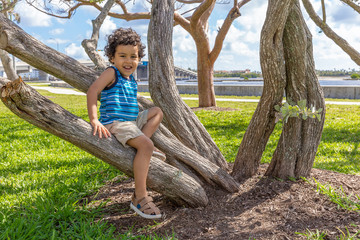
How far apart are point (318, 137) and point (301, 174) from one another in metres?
0.42

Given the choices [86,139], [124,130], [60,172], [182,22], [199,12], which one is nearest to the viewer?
[86,139]

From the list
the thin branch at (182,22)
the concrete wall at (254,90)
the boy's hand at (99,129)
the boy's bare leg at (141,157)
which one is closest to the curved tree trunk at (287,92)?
the boy's bare leg at (141,157)

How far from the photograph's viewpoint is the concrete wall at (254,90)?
17.0 m

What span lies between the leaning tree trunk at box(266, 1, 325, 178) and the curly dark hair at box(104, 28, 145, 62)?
146cm

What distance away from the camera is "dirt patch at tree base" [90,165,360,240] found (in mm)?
2672

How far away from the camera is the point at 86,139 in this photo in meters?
2.54

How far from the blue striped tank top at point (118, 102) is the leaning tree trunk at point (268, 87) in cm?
133

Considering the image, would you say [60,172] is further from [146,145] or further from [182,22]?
[182,22]

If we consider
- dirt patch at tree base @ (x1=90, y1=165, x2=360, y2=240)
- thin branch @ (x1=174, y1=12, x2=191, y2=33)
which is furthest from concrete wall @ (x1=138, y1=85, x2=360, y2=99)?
dirt patch at tree base @ (x1=90, y1=165, x2=360, y2=240)

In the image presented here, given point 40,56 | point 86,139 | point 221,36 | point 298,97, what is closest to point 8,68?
point 221,36

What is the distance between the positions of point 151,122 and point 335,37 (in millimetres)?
3911

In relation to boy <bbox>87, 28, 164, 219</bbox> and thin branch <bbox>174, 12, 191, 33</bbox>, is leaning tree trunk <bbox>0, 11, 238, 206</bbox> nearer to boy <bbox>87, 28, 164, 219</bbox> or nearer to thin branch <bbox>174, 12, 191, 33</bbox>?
boy <bbox>87, 28, 164, 219</bbox>

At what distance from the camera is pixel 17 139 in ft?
22.1

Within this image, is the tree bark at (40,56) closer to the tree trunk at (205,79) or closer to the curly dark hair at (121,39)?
the curly dark hair at (121,39)
